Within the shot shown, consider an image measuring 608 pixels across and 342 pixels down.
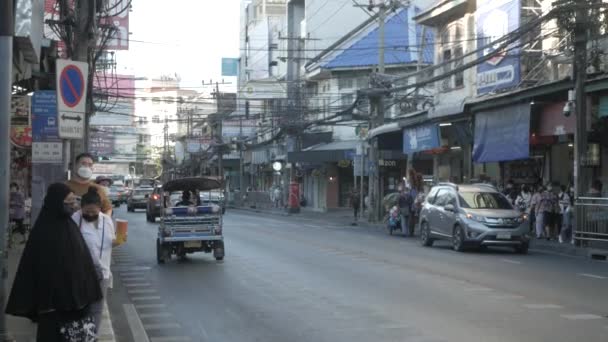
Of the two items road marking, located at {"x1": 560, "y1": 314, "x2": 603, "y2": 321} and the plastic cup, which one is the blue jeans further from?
the plastic cup

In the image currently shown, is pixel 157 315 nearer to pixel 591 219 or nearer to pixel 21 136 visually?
pixel 21 136

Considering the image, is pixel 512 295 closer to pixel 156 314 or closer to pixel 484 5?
pixel 156 314

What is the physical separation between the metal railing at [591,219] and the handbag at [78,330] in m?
17.1

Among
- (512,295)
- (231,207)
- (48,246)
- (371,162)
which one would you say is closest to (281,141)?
(231,207)

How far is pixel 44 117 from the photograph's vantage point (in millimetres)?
18031

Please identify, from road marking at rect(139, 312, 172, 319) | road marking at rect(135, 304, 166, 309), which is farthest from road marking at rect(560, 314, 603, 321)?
road marking at rect(135, 304, 166, 309)

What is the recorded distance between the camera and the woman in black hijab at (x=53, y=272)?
21.2ft

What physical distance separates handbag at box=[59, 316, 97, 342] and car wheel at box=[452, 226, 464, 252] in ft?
56.3

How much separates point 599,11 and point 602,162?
23.7ft

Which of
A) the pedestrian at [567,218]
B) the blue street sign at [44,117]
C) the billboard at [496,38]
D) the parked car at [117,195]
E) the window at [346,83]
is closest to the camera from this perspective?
the blue street sign at [44,117]

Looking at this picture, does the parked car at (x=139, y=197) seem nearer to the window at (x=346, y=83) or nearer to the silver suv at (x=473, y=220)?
the window at (x=346, y=83)

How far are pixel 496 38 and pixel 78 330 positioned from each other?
28.5 metres

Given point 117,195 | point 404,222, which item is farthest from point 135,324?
point 117,195

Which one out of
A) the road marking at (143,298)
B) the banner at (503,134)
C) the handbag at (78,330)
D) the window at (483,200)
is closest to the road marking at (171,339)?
the handbag at (78,330)
